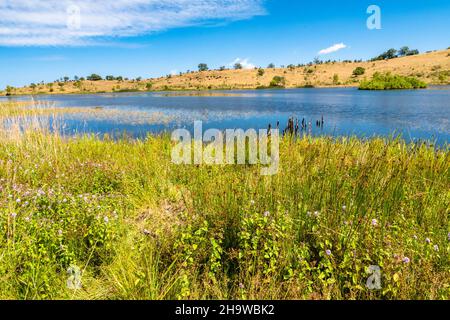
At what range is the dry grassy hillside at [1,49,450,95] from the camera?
63.7 m

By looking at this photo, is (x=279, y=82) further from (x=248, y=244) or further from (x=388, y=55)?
(x=248, y=244)

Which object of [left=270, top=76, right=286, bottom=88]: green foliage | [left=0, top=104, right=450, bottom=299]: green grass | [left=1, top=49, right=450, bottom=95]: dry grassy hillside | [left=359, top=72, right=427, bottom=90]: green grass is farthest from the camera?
[left=270, top=76, right=286, bottom=88]: green foliage

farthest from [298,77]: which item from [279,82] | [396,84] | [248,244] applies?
[248,244]

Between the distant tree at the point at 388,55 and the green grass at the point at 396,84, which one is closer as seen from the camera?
the green grass at the point at 396,84

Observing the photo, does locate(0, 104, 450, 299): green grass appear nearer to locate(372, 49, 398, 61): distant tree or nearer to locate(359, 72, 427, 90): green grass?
locate(359, 72, 427, 90): green grass

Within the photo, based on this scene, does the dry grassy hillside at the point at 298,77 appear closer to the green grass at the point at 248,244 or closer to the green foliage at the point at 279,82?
the green foliage at the point at 279,82

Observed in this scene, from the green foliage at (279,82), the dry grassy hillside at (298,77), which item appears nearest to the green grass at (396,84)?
the dry grassy hillside at (298,77)

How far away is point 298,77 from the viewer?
82875 millimetres

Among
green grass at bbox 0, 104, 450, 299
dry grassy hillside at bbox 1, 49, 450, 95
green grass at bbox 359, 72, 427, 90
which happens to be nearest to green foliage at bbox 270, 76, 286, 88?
dry grassy hillside at bbox 1, 49, 450, 95

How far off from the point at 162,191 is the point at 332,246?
3350mm

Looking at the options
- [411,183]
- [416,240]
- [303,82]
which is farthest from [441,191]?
[303,82]

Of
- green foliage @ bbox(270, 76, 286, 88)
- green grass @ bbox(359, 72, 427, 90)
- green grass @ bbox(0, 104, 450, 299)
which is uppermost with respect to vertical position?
green foliage @ bbox(270, 76, 286, 88)

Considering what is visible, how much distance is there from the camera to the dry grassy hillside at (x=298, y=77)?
63.7m

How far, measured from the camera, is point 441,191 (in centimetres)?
464
